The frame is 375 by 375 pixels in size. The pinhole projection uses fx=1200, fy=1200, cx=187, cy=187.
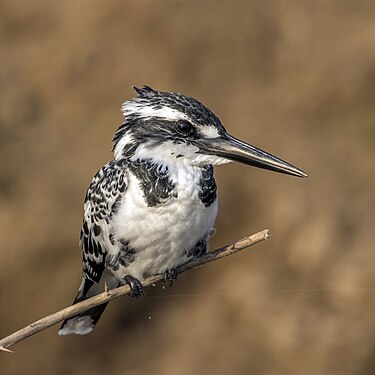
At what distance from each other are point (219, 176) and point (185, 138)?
3333 mm

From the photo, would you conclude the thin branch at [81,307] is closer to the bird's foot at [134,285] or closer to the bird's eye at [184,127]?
the bird's foot at [134,285]

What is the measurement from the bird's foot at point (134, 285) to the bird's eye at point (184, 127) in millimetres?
407

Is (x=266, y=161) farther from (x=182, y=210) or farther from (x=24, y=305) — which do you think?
(x=24, y=305)

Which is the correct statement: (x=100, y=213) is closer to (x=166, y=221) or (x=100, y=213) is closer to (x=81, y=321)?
(x=166, y=221)

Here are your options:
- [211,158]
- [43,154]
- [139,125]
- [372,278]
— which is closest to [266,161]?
[211,158]

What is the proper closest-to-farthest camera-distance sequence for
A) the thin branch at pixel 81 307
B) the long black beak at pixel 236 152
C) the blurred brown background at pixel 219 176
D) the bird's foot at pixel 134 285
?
the thin branch at pixel 81 307 < the long black beak at pixel 236 152 < the bird's foot at pixel 134 285 < the blurred brown background at pixel 219 176

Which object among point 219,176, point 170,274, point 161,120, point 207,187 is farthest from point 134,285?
point 219,176

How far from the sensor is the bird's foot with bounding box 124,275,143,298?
2916 mm

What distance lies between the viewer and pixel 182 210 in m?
2.80

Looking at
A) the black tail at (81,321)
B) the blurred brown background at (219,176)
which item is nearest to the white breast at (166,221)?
the black tail at (81,321)

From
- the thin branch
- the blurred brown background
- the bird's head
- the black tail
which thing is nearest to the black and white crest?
the bird's head

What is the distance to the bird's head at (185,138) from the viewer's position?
2.76 meters

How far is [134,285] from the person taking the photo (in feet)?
9.60

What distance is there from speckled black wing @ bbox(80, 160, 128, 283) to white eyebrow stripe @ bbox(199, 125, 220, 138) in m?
0.22
